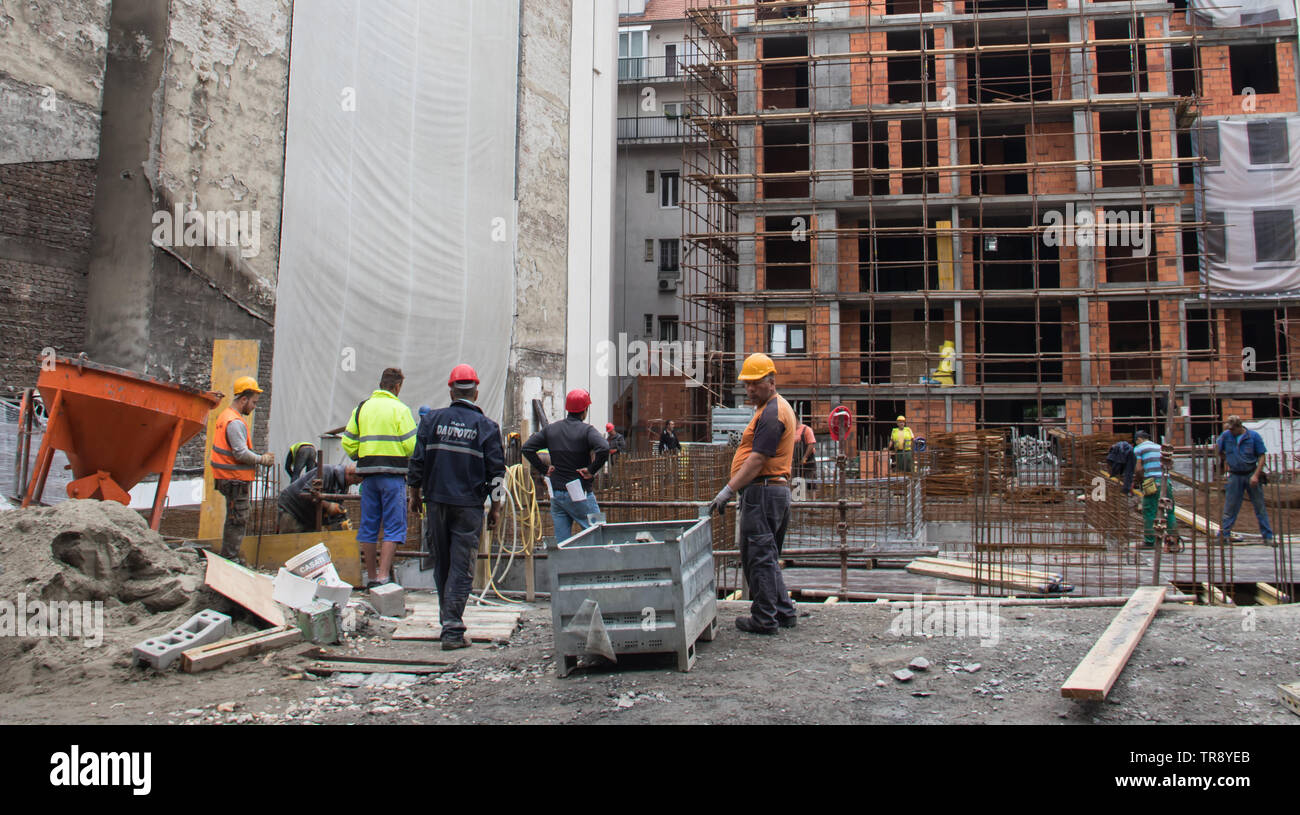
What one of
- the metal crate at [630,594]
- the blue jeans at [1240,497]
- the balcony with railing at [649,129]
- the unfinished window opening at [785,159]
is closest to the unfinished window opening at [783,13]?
the unfinished window opening at [785,159]

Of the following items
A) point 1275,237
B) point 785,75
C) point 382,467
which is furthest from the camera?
point 785,75

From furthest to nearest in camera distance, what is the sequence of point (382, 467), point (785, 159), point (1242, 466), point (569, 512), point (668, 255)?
point (668, 255) < point (785, 159) < point (1242, 466) < point (569, 512) < point (382, 467)

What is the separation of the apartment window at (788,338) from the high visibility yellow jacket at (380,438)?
2498 cm

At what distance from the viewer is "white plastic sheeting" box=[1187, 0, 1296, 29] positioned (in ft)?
108

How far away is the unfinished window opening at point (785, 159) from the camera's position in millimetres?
35719

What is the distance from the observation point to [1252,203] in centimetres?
3186

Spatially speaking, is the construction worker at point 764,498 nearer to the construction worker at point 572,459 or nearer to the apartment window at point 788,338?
the construction worker at point 572,459

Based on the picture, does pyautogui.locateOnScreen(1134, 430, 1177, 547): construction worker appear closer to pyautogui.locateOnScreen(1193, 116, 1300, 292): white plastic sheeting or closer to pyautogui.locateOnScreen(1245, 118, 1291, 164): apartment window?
pyautogui.locateOnScreen(1193, 116, 1300, 292): white plastic sheeting

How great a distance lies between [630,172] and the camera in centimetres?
4025

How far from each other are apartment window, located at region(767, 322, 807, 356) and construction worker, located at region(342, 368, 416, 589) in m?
25.0

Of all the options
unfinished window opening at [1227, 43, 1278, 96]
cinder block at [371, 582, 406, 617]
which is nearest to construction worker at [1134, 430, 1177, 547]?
cinder block at [371, 582, 406, 617]

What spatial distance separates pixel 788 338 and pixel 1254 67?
20304mm

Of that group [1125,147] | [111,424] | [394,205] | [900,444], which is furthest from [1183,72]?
[111,424]

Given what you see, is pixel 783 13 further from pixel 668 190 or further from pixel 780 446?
pixel 780 446
